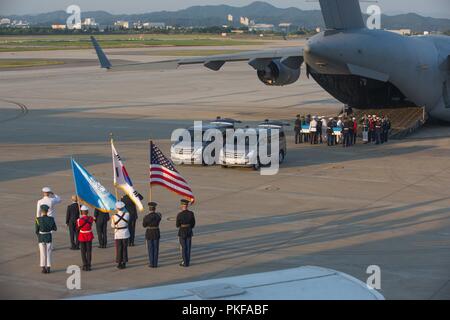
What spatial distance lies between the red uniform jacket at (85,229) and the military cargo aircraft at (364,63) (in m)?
17.8

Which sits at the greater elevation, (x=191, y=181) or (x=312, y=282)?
(x=312, y=282)

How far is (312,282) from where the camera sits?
8.82 m

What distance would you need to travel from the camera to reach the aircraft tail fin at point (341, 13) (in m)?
31.8

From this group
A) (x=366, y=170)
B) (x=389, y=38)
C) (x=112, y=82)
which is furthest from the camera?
(x=112, y=82)

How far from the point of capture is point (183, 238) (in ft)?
51.7

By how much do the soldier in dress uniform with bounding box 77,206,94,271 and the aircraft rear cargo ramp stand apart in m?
6.99

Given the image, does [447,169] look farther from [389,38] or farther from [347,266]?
[347,266]

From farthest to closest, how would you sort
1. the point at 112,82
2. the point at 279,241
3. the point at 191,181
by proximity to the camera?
the point at 112,82, the point at 191,181, the point at 279,241

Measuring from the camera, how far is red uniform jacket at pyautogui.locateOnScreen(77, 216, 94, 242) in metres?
15.7

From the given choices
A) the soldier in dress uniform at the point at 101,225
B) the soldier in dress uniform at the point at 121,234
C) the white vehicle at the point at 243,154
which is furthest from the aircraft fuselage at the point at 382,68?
the soldier in dress uniform at the point at 121,234

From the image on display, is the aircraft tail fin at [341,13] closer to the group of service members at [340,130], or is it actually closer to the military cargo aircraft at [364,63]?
the military cargo aircraft at [364,63]
